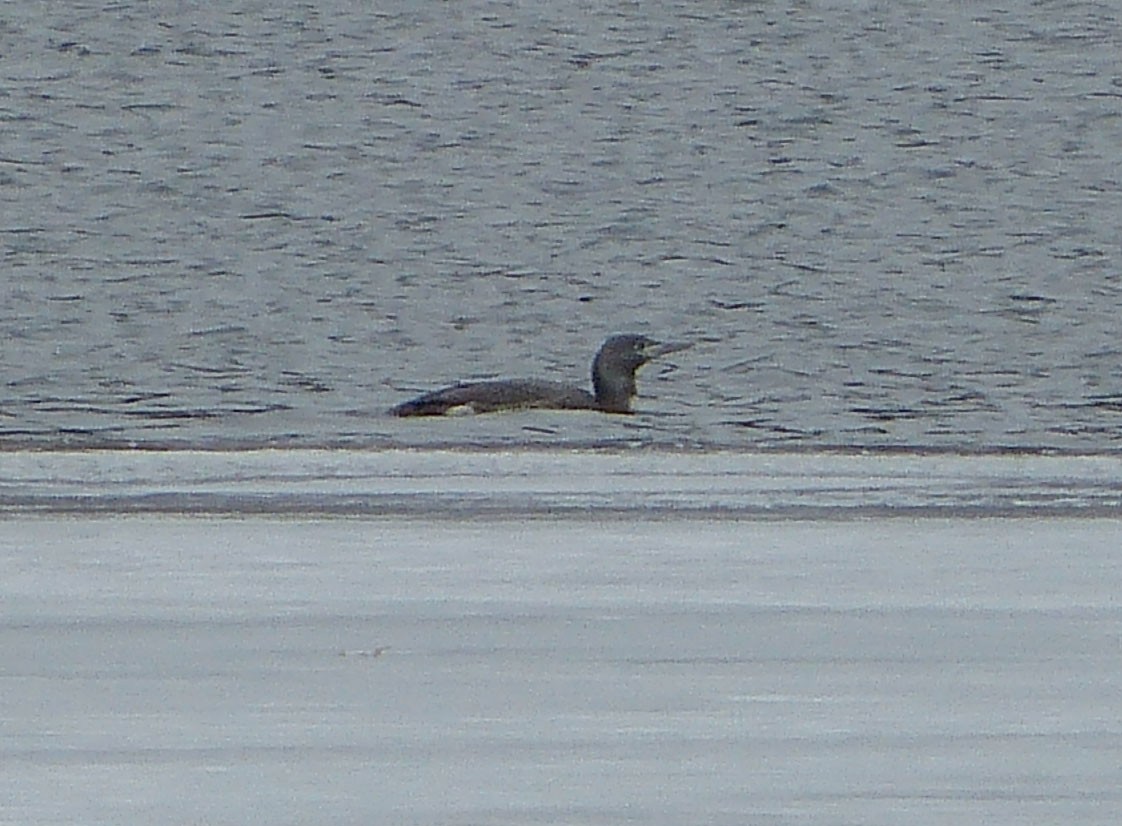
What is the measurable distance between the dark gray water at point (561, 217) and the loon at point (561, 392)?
0.13 metres

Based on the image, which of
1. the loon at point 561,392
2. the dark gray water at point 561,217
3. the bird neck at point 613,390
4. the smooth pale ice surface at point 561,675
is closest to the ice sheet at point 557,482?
the smooth pale ice surface at point 561,675

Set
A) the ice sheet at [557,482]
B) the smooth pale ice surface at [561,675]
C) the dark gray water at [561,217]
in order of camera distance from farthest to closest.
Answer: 1. the dark gray water at [561,217]
2. the ice sheet at [557,482]
3. the smooth pale ice surface at [561,675]

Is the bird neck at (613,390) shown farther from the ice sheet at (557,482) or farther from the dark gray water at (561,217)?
the ice sheet at (557,482)

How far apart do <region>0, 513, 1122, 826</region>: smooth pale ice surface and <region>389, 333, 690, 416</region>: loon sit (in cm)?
317

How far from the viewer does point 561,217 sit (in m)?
12.9

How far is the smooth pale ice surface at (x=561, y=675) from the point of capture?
389 cm

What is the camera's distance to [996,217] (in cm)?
1289

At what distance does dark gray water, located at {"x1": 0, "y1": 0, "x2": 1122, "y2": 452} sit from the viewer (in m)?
10.1

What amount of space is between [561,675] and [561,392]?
5408 millimetres

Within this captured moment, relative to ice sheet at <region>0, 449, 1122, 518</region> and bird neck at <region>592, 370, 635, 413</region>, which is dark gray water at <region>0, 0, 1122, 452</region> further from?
ice sheet at <region>0, 449, 1122, 518</region>

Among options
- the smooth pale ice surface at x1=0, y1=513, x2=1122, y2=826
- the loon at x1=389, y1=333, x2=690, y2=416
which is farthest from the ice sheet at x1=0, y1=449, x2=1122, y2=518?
the loon at x1=389, y1=333, x2=690, y2=416

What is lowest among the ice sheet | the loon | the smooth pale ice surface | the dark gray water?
the smooth pale ice surface

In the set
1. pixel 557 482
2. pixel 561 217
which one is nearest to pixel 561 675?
pixel 557 482

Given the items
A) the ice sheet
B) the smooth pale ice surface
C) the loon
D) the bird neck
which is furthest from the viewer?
the bird neck
